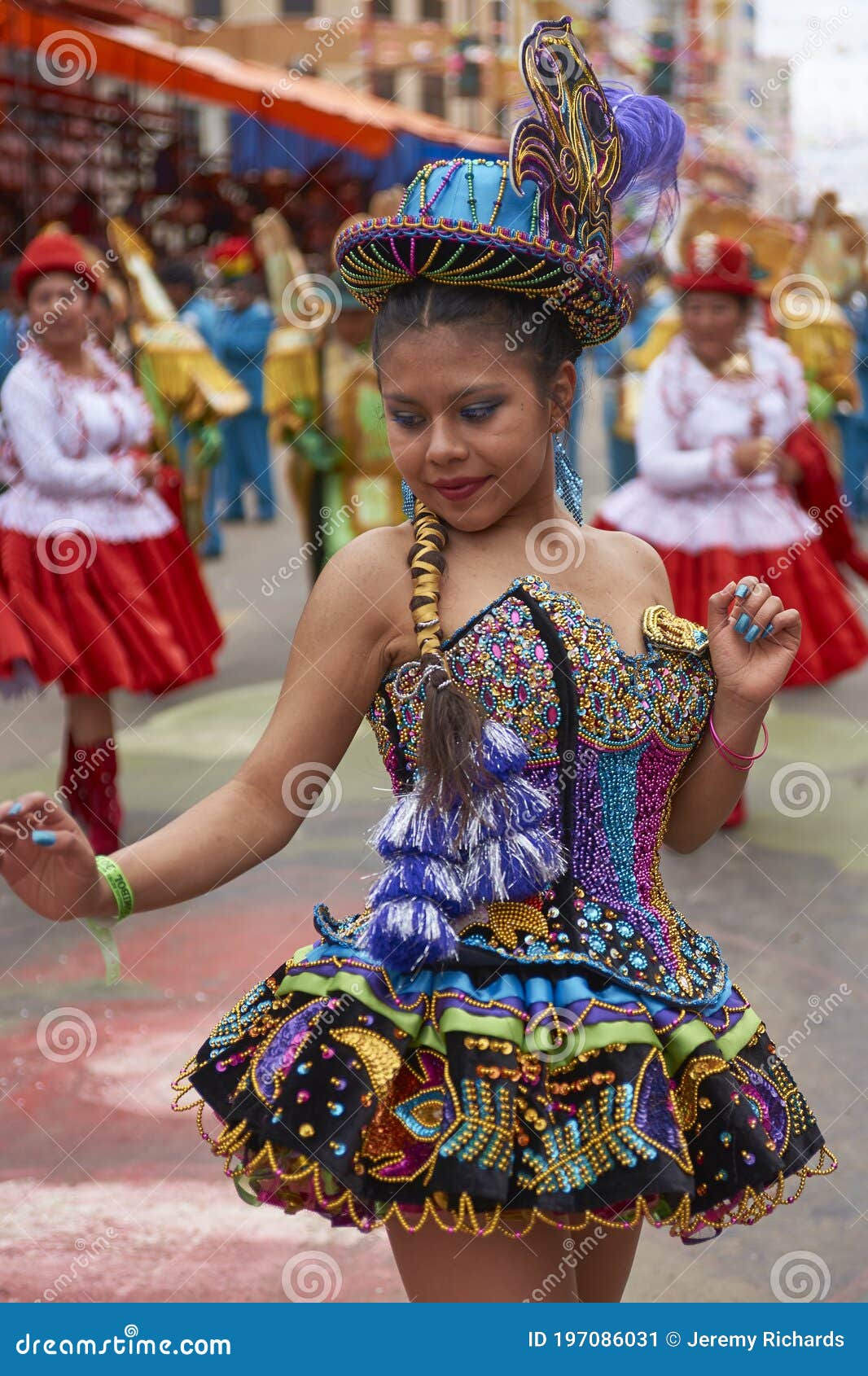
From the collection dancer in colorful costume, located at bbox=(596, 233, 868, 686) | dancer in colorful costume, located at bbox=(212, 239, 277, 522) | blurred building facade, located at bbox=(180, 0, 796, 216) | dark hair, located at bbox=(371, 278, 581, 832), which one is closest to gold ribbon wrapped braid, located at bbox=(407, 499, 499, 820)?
dark hair, located at bbox=(371, 278, 581, 832)

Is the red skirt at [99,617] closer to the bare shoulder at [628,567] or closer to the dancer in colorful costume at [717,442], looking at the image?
the dancer in colorful costume at [717,442]

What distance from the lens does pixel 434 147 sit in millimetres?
20391

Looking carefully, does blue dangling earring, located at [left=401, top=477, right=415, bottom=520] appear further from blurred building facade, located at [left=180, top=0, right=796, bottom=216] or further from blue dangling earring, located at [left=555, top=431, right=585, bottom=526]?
blurred building facade, located at [left=180, top=0, right=796, bottom=216]

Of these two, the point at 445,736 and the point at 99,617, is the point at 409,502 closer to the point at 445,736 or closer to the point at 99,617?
the point at 445,736

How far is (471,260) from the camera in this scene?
189cm

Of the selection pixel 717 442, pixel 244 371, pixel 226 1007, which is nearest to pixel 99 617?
pixel 226 1007

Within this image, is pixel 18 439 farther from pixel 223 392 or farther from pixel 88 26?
pixel 88 26

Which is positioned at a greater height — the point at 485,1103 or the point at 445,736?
the point at 445,736

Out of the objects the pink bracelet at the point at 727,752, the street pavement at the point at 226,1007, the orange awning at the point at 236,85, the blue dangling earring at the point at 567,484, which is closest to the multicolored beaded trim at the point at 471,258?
the blue dangling earring at the point at 567,484

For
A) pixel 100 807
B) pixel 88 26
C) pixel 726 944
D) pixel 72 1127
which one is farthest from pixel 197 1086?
pixel 88 26

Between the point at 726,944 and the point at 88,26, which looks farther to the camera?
the point at 88,26

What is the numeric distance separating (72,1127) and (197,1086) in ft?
6.35

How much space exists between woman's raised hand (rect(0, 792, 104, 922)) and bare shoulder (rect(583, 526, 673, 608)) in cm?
75

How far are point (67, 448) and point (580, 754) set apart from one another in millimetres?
4170
